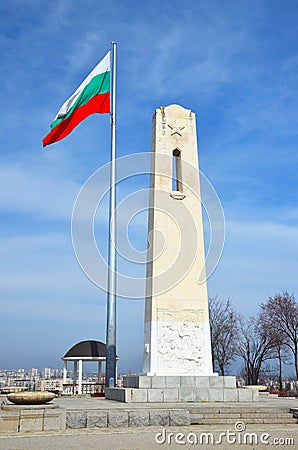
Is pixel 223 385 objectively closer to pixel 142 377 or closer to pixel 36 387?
pixel 142 377

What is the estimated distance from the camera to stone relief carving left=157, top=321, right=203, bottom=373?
15875 mm

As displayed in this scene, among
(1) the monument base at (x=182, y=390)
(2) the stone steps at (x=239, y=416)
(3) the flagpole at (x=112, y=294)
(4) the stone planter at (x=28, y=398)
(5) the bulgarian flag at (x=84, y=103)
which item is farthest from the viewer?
(5) the bulgarian flag at (x=84, y=103)

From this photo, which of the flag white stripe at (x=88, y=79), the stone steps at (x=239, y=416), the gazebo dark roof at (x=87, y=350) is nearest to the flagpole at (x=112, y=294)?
the flag white stripe at (x=88, y=79)

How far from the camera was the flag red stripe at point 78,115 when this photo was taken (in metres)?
19.3

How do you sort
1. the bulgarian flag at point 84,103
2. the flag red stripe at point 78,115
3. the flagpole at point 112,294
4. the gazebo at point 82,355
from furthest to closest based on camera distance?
the gazebo at point 82,355 < the bulgarian flag at point 84,103 < the flag red stripe at point 78,115 < the flagpole at point 112,294

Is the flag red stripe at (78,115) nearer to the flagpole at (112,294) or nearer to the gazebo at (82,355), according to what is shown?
the flagpole at (112,294)

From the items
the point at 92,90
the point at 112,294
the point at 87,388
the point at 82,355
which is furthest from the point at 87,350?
the point at 92,90

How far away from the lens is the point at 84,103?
19.8 metres

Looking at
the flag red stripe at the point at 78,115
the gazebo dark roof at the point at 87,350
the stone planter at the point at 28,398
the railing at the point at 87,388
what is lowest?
the railing at the point at 87,388

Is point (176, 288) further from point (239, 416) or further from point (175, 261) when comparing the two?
point (239, 416)

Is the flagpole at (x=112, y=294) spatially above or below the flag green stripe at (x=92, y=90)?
below

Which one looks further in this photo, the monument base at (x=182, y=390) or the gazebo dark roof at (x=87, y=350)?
the gazebo dark roof at (x=87, y=350)

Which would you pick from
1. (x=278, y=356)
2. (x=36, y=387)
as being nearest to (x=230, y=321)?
(x=278, y=356)

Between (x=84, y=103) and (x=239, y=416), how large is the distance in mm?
13214
